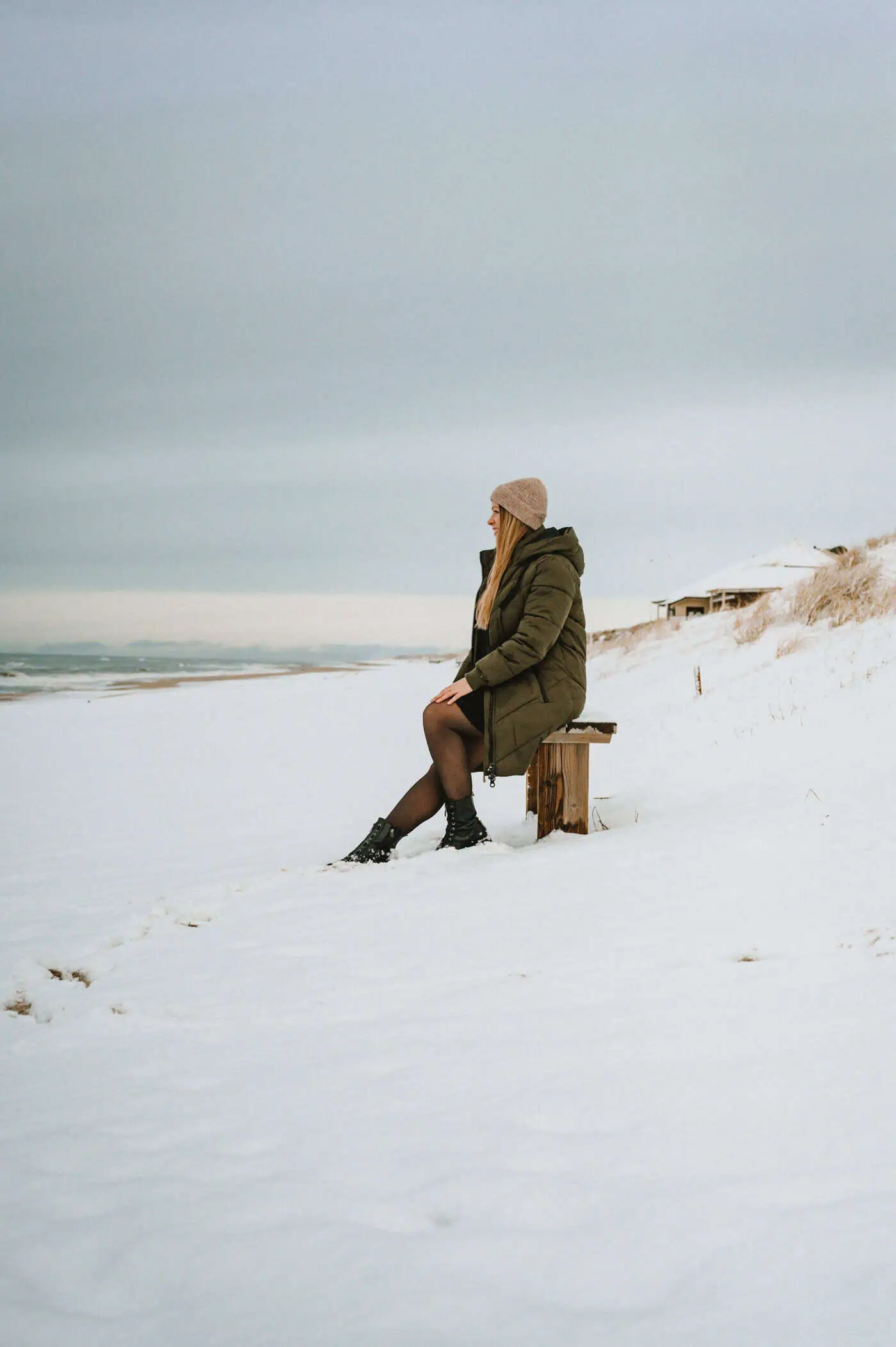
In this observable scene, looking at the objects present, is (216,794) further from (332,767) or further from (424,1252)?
(424,1252)

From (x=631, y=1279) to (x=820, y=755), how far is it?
5210 mm

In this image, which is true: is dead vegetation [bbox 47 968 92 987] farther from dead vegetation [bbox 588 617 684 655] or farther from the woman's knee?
dead vegetation [bbox 588 617 684 655]

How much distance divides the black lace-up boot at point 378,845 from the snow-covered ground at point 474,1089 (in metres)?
0.19

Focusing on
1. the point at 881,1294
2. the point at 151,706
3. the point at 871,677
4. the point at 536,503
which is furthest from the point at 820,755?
the point at 151,706

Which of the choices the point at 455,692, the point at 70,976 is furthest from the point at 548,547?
the point at 70,976

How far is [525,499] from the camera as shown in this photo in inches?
203

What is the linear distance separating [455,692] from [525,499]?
3.37 ft

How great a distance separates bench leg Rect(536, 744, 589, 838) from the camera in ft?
17.2

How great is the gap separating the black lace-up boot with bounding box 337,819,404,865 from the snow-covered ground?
7.4 inches

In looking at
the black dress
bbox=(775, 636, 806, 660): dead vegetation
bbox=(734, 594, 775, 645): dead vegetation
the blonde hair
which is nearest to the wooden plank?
the black dress

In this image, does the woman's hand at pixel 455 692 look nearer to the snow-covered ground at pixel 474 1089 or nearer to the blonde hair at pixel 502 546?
the blonde hair at pixel 502 546

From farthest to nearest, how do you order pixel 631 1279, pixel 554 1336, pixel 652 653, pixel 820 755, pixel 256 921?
pixel 652 653 → pixel 820 755 → pixel 256 921 → pixel 631 1279 → pixel 554 1336

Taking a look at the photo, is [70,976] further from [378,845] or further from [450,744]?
[450,744]

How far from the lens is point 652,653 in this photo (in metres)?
15.3
